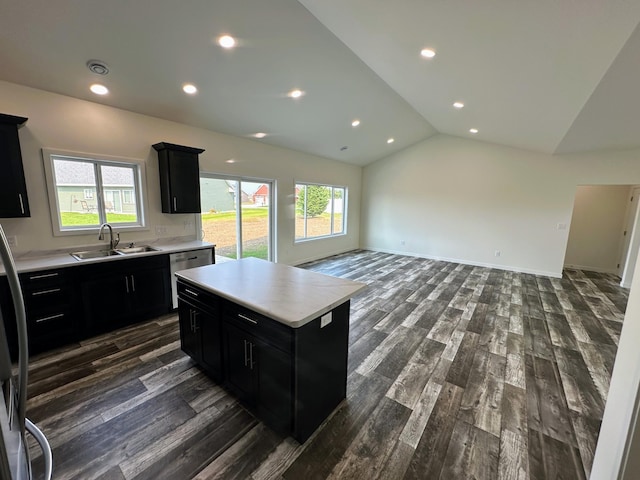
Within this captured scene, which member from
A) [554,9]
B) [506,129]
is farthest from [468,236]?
[554,9]

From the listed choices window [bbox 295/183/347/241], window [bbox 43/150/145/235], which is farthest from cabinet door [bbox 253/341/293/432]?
window [bbox 295/183/347/241]

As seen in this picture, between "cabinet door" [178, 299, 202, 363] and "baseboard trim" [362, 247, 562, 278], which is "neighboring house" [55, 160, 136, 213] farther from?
"baseboard trim" [362, 247, 562, 278]

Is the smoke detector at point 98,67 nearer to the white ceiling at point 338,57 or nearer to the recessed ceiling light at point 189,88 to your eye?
the white ceiling at point 338,57

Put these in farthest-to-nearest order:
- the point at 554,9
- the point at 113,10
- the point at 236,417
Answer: the point at 113,10 → the point at 236,417 → the point at 554,9

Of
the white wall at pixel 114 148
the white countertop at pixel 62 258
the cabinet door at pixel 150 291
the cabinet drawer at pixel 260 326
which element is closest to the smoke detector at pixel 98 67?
the white wall at pixel 114 148

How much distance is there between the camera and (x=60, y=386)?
2201 mm

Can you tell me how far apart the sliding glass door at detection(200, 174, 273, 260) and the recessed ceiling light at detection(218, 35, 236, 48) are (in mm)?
2176

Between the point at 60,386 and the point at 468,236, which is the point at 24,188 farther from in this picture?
the point at 468,236

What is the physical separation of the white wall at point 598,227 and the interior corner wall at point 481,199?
4.54 feet

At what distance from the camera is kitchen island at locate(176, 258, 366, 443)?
165 cm

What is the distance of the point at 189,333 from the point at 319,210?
512 centimetres

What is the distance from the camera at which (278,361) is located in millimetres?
1677

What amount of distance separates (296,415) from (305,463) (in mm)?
265

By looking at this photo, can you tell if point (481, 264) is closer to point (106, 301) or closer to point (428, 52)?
point (428, 52)
